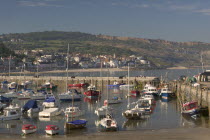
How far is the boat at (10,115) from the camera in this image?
40219 mm

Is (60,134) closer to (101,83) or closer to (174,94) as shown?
(174,94)

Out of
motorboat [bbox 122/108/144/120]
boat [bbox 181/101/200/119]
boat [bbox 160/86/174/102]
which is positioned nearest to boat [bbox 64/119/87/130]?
motorboat [bbox 122/108/144/120]

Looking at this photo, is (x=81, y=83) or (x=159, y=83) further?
(x=81, y=83)

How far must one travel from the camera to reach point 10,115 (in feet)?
134

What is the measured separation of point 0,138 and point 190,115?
Answer: 19818 millimetres

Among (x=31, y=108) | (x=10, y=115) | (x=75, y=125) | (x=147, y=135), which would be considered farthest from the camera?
(x=31, y=108)

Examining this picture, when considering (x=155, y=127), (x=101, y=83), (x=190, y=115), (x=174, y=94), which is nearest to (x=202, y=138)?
(x=155, y=127)

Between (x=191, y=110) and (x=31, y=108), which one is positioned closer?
(x=191, y=110)

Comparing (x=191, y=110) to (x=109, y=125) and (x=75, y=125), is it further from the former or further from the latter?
(x=75, y=125)

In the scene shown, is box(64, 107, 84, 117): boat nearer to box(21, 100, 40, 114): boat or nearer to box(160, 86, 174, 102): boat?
box(21, 100, 40, 114): boat

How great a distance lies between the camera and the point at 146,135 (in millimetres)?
32312

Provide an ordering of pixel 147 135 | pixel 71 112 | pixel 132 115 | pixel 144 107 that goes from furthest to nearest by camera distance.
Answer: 1. pixel 144 107
2. pixel 71 112
3. pixel 132 115
4. pixel 147 135

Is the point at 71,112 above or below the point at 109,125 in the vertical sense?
above

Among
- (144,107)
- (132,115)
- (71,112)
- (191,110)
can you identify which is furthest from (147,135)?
(144,107)
